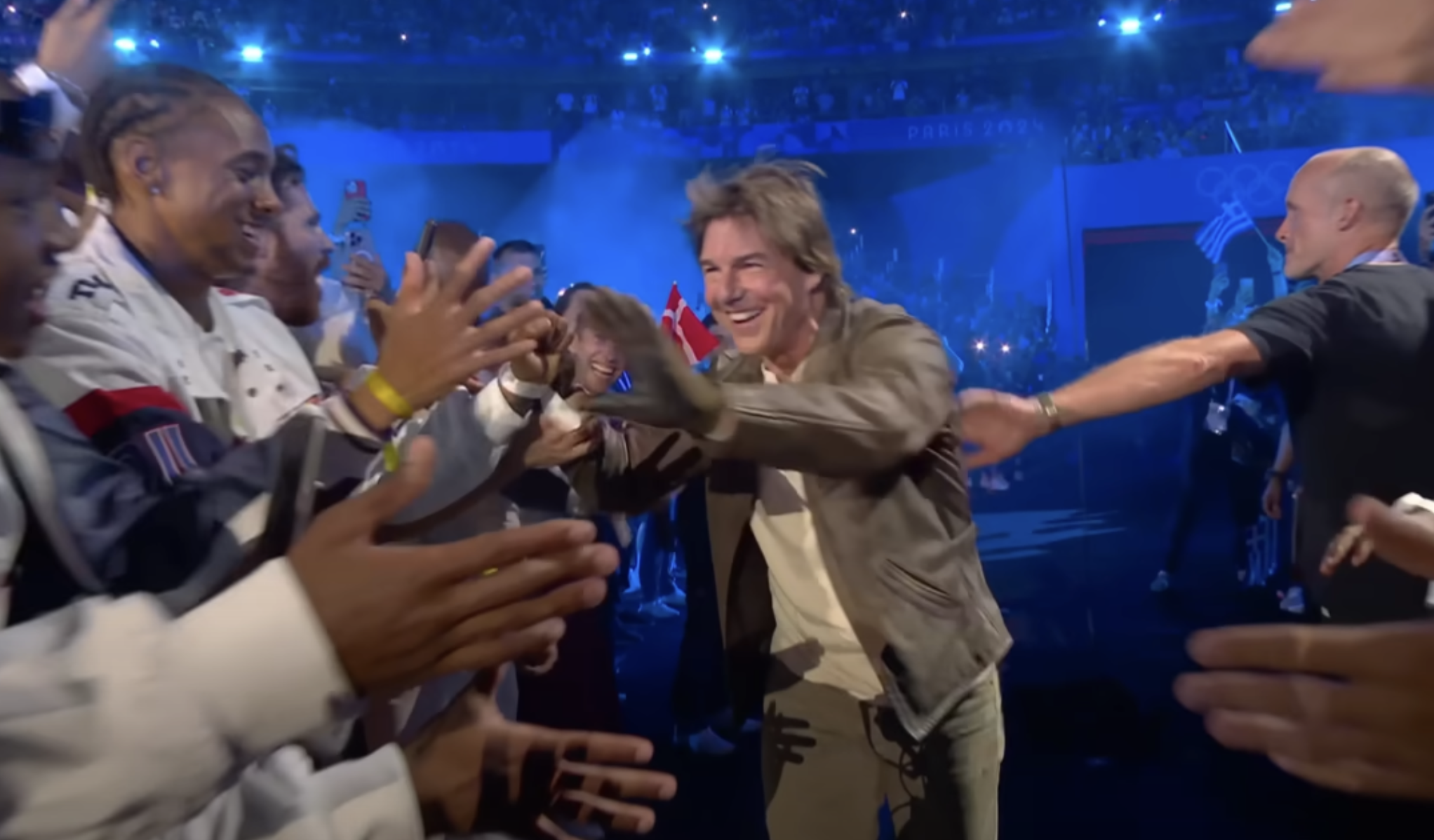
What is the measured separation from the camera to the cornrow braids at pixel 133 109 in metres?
1.71

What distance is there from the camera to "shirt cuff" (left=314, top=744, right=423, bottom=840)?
3.31 feet

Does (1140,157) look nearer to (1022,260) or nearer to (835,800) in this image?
(1022,260)

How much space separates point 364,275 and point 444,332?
72.0 inches

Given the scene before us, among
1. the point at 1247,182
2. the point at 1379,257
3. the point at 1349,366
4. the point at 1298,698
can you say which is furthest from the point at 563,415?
the point at 1247,182

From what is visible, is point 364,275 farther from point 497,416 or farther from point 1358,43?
point 1358,43

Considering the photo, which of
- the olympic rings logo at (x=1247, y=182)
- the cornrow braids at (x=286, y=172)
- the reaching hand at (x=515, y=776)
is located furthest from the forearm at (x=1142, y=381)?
the olympic rings logo at (x=1247, y=182)

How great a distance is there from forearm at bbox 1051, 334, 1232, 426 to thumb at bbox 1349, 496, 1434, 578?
3.69ft

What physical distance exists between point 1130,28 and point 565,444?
56.3 ft

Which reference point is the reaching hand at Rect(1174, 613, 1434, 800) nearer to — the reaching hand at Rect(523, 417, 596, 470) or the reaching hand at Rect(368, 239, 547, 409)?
the reaching hand at Rect(368, 239, 547, 409)

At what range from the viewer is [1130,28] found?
15.9 meters

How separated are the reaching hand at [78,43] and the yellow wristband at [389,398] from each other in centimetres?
167

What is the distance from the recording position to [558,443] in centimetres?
216

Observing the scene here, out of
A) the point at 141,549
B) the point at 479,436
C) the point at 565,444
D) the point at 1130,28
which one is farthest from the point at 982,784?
the point at 1130,28

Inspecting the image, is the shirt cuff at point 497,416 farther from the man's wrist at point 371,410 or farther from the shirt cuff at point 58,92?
the shirt cuff at point 58,92
